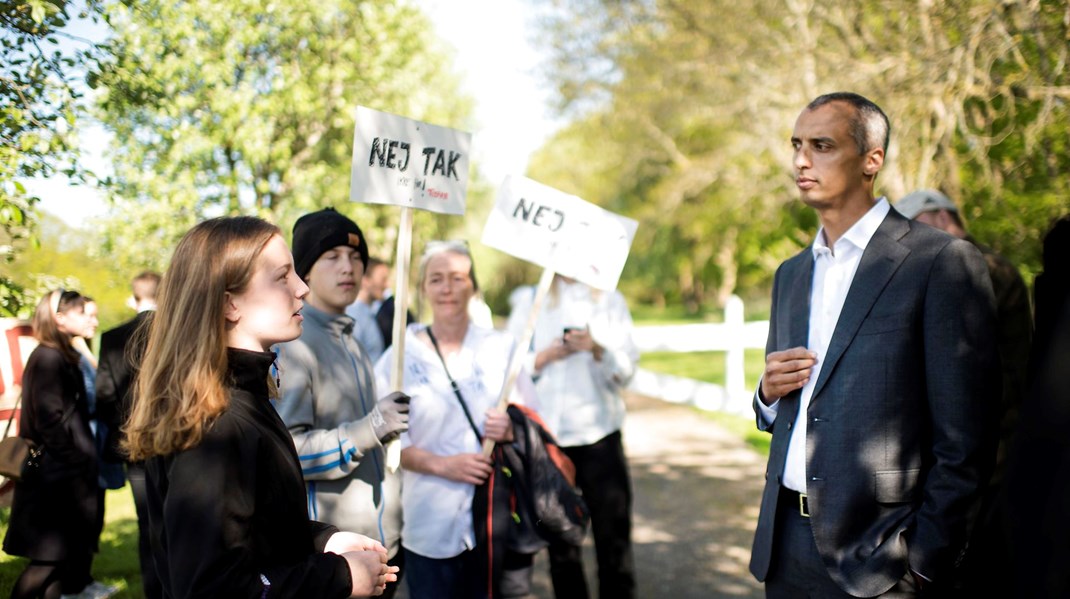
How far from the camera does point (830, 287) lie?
3053mm

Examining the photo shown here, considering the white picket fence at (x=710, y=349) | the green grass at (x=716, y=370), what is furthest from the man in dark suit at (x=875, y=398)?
the white picket fence at (x=710, y=349)

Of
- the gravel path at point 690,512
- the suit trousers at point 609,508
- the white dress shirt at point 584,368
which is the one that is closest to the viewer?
the suit trousers at point 609,508

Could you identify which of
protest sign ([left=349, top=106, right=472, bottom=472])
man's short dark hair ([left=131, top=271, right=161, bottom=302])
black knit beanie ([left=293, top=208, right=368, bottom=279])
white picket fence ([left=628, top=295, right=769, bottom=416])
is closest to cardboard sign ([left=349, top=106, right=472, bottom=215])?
protest sign ([left=349, top=106, right=472, bottom=472])

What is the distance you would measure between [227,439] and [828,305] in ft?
6.71

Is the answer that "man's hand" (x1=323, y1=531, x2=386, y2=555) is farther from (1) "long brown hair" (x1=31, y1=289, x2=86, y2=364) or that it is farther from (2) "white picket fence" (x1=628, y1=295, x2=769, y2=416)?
(2) "white picket fence" (x1=628, y1=295, x2=769, y2=416)

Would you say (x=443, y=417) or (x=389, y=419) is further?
(x=443, y=417)

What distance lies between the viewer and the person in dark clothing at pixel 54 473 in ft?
15.7

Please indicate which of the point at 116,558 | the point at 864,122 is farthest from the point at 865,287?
the point at 116,558

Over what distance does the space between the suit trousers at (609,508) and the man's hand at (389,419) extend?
2.09 m

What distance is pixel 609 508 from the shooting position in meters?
5.23

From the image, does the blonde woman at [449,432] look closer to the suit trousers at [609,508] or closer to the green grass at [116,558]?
the suit trousers at [609,508]

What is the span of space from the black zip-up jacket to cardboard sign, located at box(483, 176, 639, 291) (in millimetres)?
2370

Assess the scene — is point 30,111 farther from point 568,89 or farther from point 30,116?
point 568,89

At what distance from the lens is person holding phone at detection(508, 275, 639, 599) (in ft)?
17.1
